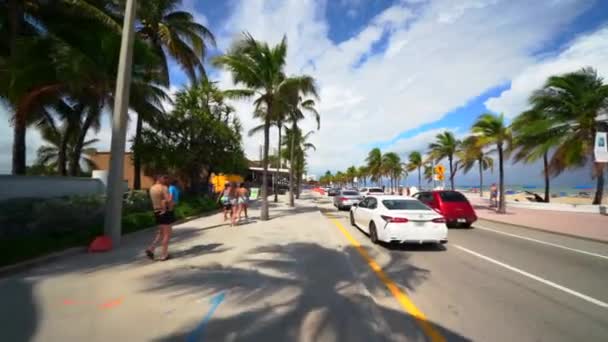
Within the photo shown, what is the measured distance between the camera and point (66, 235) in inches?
308

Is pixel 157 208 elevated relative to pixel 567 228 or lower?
elevated

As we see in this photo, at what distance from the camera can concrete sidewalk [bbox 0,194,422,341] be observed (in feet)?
10.9

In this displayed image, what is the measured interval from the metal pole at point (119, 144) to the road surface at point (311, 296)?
95cm

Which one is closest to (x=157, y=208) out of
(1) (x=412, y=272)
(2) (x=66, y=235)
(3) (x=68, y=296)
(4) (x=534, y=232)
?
(3) (x=68, y=296)

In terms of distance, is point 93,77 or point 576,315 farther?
point 93,77

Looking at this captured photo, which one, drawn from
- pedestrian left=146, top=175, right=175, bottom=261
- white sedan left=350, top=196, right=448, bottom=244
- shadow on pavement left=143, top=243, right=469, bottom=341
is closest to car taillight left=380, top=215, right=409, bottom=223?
white sedan left=350, top=196, right=448, bottom=244

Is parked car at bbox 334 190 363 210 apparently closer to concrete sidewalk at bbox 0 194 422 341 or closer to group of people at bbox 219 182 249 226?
group of people at bbox 219 182 249 226

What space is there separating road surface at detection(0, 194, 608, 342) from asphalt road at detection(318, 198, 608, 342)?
2cm

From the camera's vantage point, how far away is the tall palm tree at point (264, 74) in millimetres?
13672

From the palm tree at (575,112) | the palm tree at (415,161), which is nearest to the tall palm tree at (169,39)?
the palm tree at (575,112)

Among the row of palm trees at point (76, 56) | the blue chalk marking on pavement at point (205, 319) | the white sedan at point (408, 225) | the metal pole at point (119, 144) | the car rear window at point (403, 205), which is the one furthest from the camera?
the row of palm trees at point (76, 56)

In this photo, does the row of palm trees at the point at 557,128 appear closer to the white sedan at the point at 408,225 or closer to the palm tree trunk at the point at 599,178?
the palm tree trunk at the point at 599,178

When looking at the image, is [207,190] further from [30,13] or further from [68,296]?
[68,296]

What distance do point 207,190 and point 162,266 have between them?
16961mm
